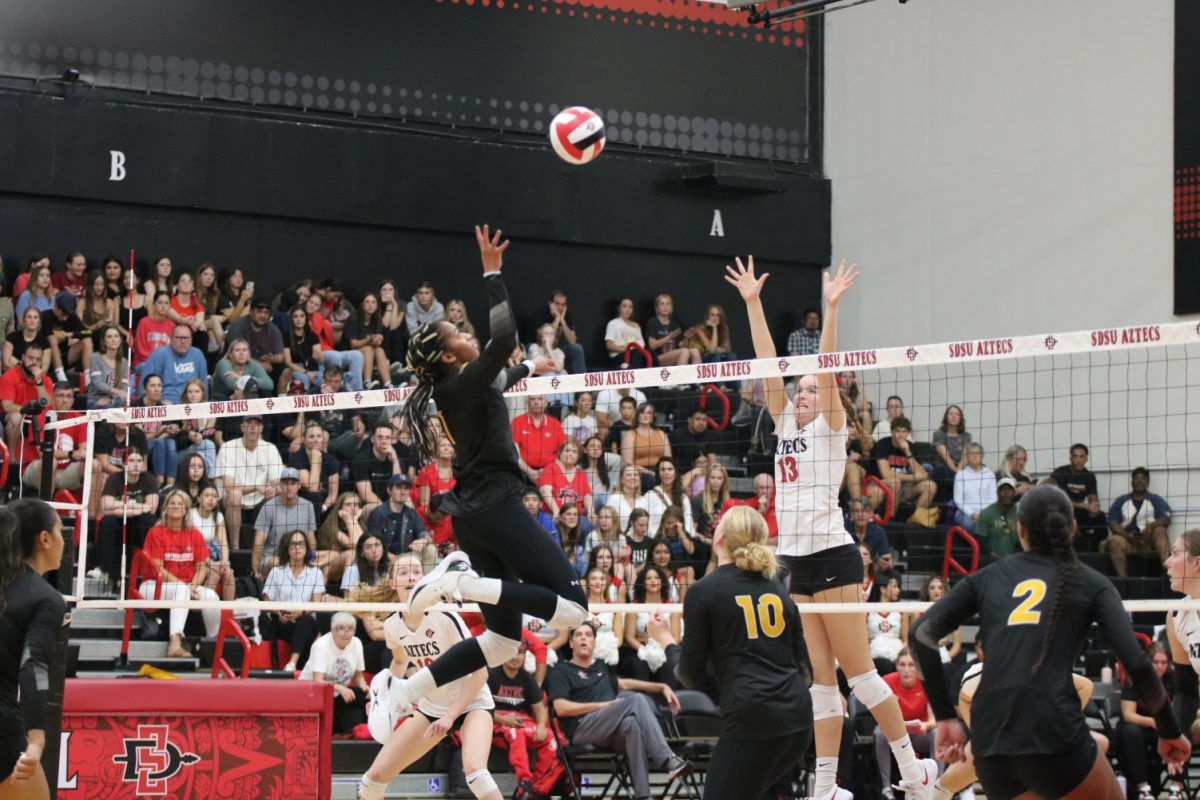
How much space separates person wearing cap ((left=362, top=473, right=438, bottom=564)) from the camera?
44.9 feet

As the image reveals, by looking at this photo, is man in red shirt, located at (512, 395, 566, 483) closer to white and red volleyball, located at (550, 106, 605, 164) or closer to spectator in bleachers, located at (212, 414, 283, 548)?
spectator in bleachers, located at (212, 414, 283, 548)

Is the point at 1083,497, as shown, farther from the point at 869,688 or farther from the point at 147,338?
the point at 147,338

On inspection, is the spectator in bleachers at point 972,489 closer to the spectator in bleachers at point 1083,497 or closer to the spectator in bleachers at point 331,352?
the spectator in bleachers at point 1083,497

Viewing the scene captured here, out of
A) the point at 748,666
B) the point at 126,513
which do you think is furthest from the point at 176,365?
the point at 748,666

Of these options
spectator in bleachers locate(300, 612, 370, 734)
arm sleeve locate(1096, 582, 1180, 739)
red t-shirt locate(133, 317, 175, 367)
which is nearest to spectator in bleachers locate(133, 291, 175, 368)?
→ red t-shirt locate(133, 317, 175, 367)

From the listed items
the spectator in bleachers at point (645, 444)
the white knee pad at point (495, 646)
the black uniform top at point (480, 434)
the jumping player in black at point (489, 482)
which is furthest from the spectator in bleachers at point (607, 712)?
the black uniform top at point (480, 434)

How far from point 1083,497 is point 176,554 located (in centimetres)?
945

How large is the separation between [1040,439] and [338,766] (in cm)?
1030

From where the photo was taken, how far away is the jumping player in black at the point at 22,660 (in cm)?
634

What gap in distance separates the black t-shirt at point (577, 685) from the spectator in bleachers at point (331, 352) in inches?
205

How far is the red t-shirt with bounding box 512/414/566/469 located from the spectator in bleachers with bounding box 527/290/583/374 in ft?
7.23

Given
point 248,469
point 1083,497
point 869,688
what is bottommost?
point 869,688

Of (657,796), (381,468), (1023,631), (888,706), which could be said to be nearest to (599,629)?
(657,796)

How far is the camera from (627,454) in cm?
1636
